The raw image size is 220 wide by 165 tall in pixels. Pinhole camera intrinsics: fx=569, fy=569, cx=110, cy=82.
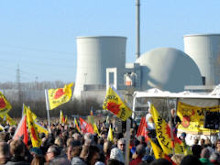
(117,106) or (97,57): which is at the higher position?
(97,57)

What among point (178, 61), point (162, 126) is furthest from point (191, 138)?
point (178, 61)

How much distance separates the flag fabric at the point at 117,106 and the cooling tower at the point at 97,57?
48427mm

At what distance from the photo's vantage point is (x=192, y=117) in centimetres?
1570

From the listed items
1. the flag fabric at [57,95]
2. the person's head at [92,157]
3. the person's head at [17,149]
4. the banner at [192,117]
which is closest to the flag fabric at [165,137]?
the person's head at [92,157]

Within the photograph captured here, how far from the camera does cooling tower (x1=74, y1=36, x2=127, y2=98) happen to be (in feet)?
198

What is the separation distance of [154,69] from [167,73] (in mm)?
1585

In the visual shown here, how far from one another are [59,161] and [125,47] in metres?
59.6

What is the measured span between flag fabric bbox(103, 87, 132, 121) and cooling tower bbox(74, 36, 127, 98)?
159 ft

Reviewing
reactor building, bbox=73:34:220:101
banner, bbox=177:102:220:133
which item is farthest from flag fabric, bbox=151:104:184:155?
reactor building, bbox=73:34:220:101

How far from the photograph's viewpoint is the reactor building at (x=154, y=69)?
63.2m

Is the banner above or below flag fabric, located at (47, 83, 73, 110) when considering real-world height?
below

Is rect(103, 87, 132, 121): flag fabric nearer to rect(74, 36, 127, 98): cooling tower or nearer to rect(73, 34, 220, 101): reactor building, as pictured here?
rect(74, 36, 127, 98): cooling tower

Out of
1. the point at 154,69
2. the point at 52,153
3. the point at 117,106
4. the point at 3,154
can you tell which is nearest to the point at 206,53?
the point at 154,69

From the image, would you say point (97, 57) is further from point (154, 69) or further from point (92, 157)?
point (92, 157)
